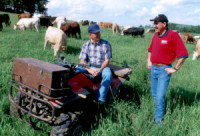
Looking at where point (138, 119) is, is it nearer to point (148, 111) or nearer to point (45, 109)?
point (148, 111)

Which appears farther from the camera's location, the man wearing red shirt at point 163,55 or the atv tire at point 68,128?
the man wearing red shirt at point 163,55

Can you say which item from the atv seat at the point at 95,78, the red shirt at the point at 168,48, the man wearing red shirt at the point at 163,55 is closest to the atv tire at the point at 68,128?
the atv seat at the point at 95,78

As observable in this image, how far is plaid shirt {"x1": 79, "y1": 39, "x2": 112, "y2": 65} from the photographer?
371cm

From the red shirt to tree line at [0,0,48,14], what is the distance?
47.0 meters

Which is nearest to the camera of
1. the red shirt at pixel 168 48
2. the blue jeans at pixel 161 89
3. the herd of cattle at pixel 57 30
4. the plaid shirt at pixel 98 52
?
the red shirt at pixel 168 48

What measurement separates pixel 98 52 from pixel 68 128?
5.67 ft

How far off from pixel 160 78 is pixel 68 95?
1.73m

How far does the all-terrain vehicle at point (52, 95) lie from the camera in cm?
244

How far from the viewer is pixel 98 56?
3.76 meters

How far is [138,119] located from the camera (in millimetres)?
2930

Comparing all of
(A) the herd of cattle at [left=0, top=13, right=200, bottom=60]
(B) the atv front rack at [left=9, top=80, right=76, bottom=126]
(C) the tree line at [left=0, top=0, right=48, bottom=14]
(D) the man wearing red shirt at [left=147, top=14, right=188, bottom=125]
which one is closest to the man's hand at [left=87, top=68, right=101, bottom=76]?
(B) the atv front rack at [left=9, top=80, right=76, bottom=126]

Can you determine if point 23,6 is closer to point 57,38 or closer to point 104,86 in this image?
point 57,38

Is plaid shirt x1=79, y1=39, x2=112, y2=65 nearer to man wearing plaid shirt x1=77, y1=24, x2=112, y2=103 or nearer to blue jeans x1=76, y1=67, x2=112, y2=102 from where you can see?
man wearing plaid shirt x1=77, y1=24, x2=112, y2=103

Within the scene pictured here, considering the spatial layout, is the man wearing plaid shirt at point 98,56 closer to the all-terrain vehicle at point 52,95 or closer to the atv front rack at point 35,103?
the all-terrain vehicle at point 52,95
